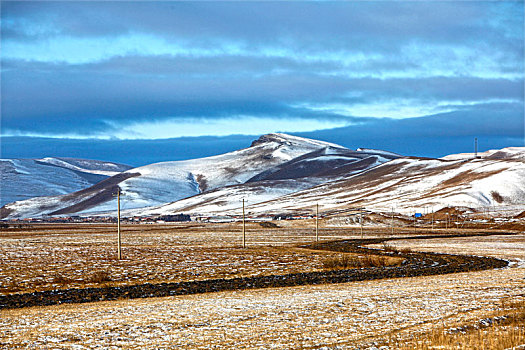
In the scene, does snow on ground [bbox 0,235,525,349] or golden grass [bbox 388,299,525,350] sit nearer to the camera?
golden grass [bbox 388,299,525,350]

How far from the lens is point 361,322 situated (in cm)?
2255

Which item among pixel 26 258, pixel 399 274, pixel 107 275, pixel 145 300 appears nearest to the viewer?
pixel 145 300

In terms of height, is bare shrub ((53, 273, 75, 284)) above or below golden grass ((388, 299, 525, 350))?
below

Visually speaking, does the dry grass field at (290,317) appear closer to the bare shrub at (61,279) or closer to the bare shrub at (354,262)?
the bare shrub at (61,279)

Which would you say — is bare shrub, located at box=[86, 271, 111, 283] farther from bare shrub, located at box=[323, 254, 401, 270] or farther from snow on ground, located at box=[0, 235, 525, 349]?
bare shrub, located at box=[323, 254, 401, 270]

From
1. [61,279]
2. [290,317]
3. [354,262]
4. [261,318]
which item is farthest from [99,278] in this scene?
[354,262]

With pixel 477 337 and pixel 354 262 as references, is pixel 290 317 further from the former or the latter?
pixel 354 262

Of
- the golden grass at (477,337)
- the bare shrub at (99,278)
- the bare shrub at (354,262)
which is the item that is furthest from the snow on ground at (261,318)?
the bare shrub at (354,262)

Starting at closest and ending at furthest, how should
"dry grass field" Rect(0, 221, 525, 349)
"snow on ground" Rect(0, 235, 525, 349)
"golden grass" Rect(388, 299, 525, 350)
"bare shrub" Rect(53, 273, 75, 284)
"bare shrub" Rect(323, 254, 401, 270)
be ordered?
"golden grass" Rect(388, 299, 525, 350), "dry grass field" Rect(0, 221, 525, 349), "snow on ground" Rect(0, 235, 525, 349), "bare shrub" Rect(53, 273, 75, 284), "bare shrub" Rect(323, 254, 401, 270)

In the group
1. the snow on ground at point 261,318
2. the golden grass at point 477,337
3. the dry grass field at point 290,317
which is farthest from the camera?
the snow on ground at point 261,318

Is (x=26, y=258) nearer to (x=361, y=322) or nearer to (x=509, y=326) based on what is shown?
(x=361, y=322)

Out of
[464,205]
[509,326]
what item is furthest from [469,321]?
[464,205]

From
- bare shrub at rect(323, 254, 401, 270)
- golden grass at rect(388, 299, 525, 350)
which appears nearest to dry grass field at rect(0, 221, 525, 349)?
golden grass at rect(388, 299, 525, 350)

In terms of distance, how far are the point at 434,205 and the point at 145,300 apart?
179168 mm
